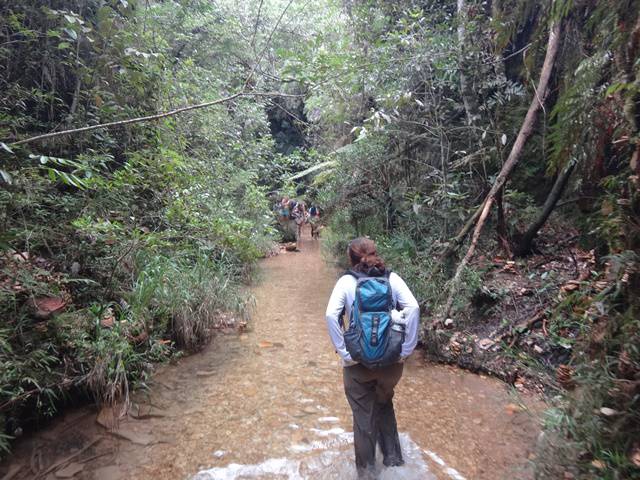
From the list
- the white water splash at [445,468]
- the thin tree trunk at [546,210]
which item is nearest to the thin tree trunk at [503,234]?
the thin tree trunk at [546,210]

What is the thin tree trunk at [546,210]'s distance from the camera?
5.14 metres

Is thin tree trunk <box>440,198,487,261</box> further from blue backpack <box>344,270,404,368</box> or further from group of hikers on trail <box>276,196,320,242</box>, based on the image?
group of hikers on trail <box>276,196,320,242</box>

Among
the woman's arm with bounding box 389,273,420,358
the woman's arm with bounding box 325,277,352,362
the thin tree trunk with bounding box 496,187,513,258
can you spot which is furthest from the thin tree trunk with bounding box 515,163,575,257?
the woman's arm with bounding box 325,277,352,362

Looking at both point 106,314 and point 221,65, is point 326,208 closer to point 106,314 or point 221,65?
point 221,65

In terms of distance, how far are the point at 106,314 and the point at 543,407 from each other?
4693 mm

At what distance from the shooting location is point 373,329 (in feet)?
8.61

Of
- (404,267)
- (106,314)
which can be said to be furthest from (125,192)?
(404,267)

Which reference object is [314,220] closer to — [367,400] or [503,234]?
[503,234]

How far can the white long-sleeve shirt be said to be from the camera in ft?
8.84

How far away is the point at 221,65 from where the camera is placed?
1045 centimetres

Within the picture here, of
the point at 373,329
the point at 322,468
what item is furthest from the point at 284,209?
the point at 373,329

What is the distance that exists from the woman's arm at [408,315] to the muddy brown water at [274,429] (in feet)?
3.48

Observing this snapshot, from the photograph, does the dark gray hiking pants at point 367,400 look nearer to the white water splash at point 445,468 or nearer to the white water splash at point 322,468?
the white water splash at point 322,468

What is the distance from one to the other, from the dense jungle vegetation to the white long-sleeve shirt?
1.10 m
